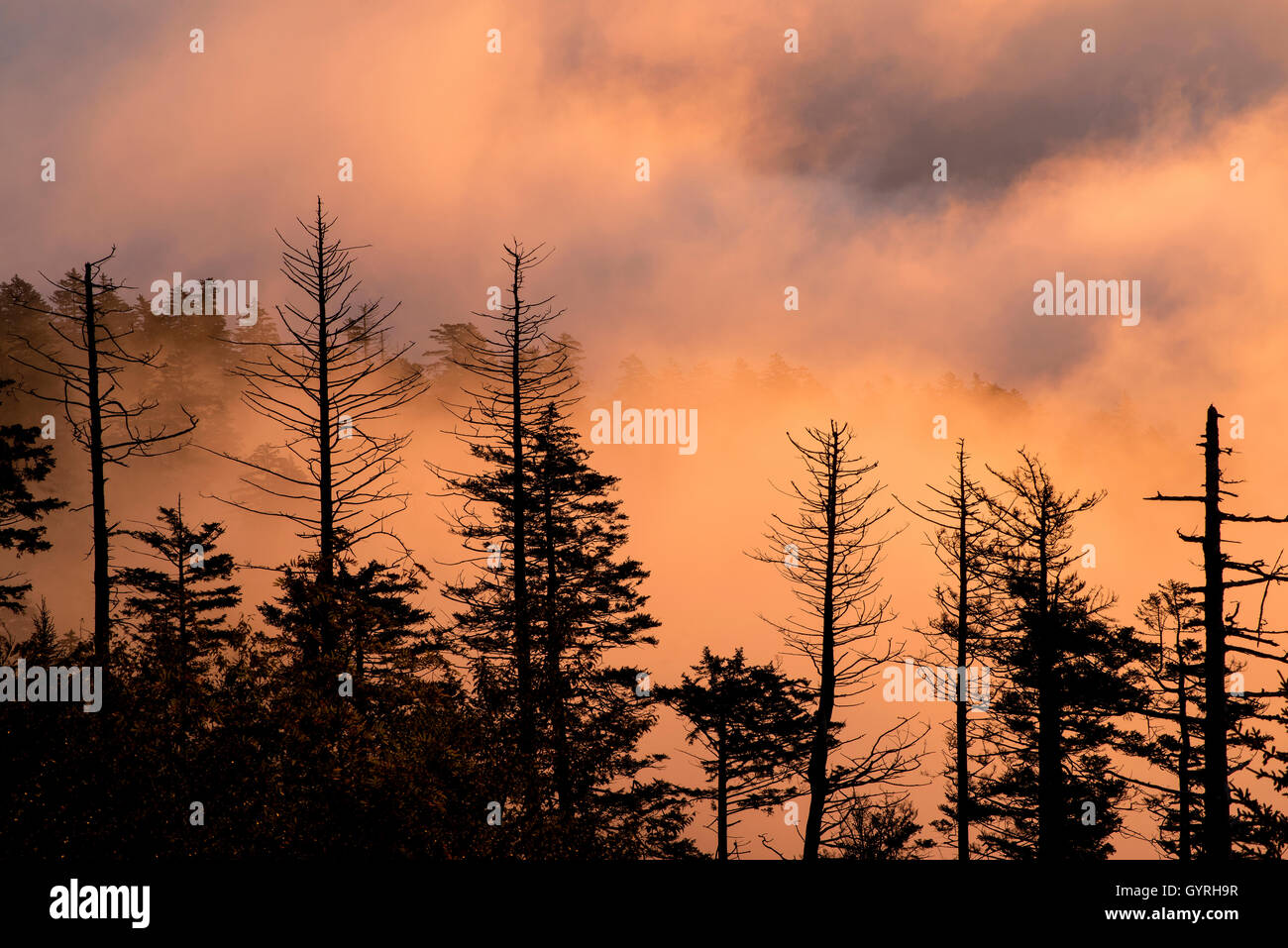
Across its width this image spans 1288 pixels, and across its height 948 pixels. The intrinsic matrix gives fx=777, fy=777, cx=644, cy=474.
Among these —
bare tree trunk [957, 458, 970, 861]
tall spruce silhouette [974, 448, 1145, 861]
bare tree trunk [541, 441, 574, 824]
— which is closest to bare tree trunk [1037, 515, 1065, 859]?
tall spruce silhouette [974, 448, 1145, 861]

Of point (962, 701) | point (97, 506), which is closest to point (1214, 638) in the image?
point (962, 701)

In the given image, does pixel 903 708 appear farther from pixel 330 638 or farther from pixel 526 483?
pixel 330 638

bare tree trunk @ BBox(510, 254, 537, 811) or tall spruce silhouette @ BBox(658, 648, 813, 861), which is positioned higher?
bare tree trunk @ BBox(510, 254, 537, 811)

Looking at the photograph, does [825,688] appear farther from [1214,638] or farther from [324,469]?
[324,469]

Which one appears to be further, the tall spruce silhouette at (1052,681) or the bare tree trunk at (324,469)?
the tall spruce silhouette at (1052,681)

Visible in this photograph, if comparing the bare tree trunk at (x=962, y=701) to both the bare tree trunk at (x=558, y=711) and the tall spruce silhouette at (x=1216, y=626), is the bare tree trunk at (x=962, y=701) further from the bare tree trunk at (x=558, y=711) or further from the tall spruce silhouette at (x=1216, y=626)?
the bare tree trunk at (x=558, y=711)

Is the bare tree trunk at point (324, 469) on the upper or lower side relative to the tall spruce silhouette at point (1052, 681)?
upper

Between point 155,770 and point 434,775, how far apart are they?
4085 mm

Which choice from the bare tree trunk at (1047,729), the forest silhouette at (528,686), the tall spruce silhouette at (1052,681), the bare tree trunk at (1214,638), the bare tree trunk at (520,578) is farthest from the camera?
the tall spruce silhouette at (1052,681)

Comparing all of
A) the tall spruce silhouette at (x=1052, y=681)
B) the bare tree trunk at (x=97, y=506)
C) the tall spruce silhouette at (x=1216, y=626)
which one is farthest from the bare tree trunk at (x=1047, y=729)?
the bare tree trunk at (x=97, y=506)

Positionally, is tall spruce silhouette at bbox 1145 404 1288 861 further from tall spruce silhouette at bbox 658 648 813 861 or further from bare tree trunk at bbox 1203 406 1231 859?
tall spruce silhouette at bbox 658 648 813 861
